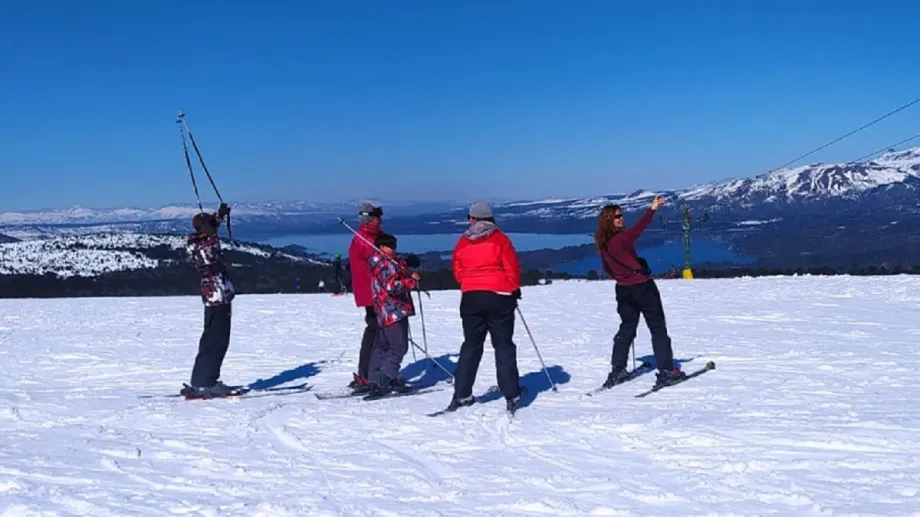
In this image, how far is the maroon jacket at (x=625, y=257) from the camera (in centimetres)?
840

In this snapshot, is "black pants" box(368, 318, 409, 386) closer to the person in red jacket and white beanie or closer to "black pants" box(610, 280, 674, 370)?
the person in red jacket and white beanie

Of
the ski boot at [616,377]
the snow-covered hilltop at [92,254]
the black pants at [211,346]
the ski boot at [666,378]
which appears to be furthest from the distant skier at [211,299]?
the snow-covered hilltop at [92,254]

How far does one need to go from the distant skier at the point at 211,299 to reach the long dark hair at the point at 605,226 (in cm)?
398

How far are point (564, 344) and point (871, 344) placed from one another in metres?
4.46

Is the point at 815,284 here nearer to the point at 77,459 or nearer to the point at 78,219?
the point at 77,459

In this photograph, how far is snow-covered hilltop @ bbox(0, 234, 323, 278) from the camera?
5762cm

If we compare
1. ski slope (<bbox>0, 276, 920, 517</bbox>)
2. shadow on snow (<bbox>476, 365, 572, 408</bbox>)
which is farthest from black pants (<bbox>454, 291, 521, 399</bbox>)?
shadow on snow (<bbox>476, 365, 572, 408</bbox>)

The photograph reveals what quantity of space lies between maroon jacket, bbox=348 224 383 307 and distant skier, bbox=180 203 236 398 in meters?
A: 1.32

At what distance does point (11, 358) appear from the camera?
12.5m

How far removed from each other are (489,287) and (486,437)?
1.49 metres

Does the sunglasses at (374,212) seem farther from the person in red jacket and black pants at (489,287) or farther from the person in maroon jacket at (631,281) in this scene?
the person in maroon jacket at (631,281)

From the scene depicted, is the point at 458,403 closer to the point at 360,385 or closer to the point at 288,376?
the point at 360,385

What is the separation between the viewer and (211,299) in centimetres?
867

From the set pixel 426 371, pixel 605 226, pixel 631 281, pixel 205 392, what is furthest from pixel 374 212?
pixel 426 371
